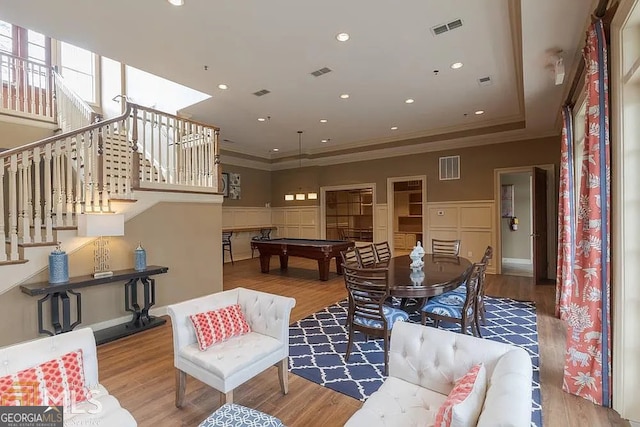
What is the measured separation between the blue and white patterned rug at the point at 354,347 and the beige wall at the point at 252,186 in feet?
19.8

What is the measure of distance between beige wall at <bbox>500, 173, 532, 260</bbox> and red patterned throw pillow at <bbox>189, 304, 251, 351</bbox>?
7754 millimetres

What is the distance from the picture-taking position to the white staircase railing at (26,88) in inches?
205

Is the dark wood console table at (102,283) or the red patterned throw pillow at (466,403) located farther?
the dark wood console table at (102,283)

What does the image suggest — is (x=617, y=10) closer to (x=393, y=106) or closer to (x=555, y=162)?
(x=393, y=106)

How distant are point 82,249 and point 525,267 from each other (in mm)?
8910

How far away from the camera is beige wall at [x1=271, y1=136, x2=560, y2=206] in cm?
664

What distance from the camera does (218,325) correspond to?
244cm

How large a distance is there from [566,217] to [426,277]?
2398 mm

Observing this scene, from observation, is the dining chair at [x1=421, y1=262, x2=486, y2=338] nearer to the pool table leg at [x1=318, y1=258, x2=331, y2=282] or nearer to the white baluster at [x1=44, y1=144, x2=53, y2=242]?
the pool table leg at [x1=318, y1=258, x2=331, y2=282]

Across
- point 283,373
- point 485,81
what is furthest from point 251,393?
point 485,81

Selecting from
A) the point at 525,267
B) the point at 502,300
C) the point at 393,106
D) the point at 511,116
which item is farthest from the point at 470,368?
the point at 525,267

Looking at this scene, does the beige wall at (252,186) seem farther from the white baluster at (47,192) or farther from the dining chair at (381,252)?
the white baluster at (47,192)

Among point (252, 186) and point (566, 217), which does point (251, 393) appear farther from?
point (252, 186)

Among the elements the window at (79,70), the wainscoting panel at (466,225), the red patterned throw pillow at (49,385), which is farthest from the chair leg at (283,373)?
the window at (79,70)
